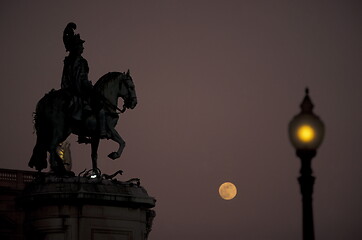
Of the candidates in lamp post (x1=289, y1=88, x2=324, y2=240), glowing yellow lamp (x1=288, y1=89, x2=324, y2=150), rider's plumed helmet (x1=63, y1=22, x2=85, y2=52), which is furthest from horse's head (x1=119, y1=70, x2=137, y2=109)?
glowing yellow lamp (x1=288, y1=89, x2=324, y2=150)

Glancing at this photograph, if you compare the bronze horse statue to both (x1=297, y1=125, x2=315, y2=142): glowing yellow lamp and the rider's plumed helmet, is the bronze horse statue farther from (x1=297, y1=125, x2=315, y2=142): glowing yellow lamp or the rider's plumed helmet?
Answer: (x1=297, y1=125, x2=315, y2=142): glowing yellow lamp

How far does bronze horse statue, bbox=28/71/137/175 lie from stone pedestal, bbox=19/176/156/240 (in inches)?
26.3

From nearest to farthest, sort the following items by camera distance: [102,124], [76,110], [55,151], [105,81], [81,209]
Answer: [81,209] < [55,151] < [76,110] < [102,124] < [105,81]

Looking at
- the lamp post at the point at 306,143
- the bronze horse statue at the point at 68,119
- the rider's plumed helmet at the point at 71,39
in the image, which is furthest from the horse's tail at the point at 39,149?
the lamp post at the point at 306,143

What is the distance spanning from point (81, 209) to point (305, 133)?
1323 centimetres

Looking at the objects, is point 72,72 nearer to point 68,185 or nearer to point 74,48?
point 74,48

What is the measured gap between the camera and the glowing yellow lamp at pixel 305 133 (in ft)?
41.6

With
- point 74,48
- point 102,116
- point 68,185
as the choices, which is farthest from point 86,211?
point 74,48

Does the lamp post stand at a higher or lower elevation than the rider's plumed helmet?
lower

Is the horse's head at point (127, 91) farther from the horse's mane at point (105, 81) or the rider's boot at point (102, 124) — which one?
the rider's boot at point (102, 124)

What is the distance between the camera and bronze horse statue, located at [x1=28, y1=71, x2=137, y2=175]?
2547 cm

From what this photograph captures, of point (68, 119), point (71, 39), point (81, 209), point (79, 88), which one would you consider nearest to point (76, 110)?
point (68, 119)

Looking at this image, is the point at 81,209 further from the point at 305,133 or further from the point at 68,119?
the point at 305,133

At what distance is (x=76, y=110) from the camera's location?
2556cm
